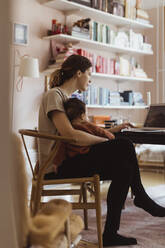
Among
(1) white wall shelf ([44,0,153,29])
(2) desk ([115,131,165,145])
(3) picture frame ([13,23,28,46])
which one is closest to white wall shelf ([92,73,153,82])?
(1) white wall shelf ([44,0,153,29])

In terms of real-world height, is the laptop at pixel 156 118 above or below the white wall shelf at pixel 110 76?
below

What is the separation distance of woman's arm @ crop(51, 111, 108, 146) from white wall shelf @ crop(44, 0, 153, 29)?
7.97 feet

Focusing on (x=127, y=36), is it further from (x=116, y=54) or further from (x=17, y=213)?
(x=17, y=213)

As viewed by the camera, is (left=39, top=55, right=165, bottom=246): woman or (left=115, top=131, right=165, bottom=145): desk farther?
(left=115, top=131, right=165, bottom=145): desk

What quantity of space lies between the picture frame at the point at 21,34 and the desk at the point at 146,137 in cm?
199

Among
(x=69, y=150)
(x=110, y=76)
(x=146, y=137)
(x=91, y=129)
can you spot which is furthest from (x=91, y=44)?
(x=69, y=150)

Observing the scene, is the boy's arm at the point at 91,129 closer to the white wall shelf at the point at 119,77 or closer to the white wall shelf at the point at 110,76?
the white wall shelf at the point at 110,76

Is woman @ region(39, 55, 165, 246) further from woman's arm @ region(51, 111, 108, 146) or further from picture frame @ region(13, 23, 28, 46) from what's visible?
picture frame @ region(13, 23, 28, 46)

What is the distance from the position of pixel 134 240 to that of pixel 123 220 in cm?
51

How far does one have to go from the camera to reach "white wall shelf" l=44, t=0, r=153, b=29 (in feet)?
13.7

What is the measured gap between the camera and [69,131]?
1980 millimetres

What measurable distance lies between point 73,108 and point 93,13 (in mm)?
2826

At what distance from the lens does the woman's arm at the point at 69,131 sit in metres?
1.98

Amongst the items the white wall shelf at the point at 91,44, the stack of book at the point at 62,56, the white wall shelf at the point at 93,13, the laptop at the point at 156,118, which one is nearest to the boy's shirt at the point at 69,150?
the laptop at the point at 156,118
